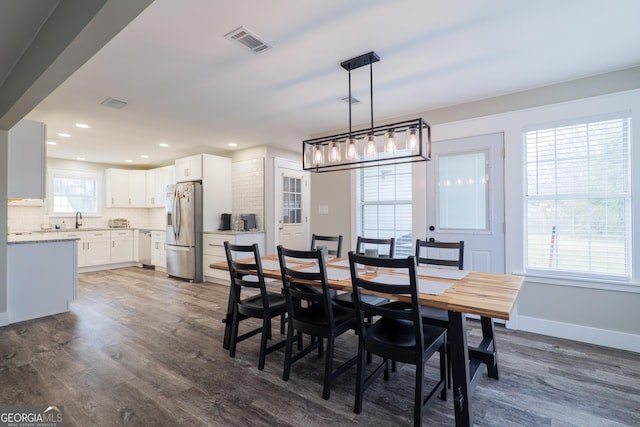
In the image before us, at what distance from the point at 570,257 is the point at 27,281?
6109 millimetres

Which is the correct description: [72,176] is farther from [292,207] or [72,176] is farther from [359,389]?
[359,389]

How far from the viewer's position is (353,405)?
199cm

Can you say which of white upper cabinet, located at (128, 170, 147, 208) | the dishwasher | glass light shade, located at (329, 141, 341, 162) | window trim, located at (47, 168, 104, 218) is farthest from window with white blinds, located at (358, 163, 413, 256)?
window trim, located at (47, 168, 104, 218)

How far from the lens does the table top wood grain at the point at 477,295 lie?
159cm

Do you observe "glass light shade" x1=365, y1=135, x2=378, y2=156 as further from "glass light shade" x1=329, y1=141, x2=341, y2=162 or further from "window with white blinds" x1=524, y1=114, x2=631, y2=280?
"window with white blinds" x1=524, y1=114, x2=631, y2=280

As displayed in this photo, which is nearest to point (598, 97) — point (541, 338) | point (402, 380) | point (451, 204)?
point (451, 204)

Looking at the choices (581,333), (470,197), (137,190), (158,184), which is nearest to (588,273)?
(581,333)

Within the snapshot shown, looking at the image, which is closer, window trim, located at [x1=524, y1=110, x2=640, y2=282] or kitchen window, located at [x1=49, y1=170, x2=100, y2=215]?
window trim, located at [x1=524, y1=110, x2=640, y2=282]

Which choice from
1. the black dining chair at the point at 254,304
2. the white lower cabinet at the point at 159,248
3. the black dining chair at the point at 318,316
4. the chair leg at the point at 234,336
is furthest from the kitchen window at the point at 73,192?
the black dining chair at the point at 318,316

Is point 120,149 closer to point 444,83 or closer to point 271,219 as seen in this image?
point 271,219

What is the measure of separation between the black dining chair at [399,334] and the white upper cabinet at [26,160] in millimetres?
4144

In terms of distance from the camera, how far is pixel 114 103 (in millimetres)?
3555

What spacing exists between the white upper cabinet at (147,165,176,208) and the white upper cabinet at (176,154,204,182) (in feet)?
2.29

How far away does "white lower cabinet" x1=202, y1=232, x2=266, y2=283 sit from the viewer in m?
5.34
